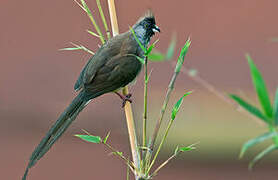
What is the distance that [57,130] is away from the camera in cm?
108

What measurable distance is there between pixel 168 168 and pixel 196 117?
0.47 m

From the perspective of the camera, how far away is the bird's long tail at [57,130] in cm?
98

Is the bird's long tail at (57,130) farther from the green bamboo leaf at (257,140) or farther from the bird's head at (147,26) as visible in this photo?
the green bamboo leaf at (257,140)

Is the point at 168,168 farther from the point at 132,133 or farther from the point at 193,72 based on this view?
the point at 193,72

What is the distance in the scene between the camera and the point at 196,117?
3885 millimetres

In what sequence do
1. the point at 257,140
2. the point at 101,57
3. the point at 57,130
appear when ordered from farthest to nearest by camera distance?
the point at 101,57
the point at 57,130
the point at 257,140

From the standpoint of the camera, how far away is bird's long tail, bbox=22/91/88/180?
979mm

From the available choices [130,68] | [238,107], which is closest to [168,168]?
[130,68]

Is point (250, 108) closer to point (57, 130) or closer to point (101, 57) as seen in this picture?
point (57, 130)

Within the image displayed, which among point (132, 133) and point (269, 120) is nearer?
point (269, 120)

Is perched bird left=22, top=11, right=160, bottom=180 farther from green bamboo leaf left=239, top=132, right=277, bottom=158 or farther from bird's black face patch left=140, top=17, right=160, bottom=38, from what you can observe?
green bamboo leaf left=239, top=132, right=277, bottom=158

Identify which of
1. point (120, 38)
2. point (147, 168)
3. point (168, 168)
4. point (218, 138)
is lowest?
point (147, 168)

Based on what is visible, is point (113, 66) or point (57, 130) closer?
point (57, 130)

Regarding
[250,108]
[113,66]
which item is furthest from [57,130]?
[250,108]
